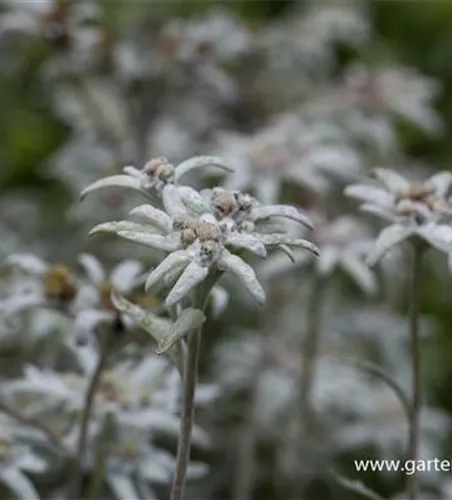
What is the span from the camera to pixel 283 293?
251cm

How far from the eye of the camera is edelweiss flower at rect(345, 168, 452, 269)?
1410 mm

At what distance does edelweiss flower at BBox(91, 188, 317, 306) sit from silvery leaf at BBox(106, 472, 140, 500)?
1.44 ft

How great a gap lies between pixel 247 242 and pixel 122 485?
54 centimetres

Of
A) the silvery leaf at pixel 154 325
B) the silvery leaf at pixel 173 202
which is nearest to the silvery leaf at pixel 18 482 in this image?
the silvery leaf at pixel 154 325

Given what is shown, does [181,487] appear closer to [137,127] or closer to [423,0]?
[137,127]

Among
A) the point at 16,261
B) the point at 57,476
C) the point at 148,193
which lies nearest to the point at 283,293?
the point at 57,476

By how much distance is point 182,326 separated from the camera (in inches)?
44.4

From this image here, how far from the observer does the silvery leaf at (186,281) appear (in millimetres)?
1127

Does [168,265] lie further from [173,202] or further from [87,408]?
[87,408]

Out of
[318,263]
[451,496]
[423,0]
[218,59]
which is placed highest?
[423,0]

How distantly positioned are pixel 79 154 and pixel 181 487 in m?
1.40

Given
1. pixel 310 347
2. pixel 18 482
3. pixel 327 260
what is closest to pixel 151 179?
pixel 18 482

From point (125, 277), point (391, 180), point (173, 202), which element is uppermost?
point (391, 180)

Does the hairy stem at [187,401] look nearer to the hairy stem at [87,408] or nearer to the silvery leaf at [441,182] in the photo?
the hairy stem at [87,408]
